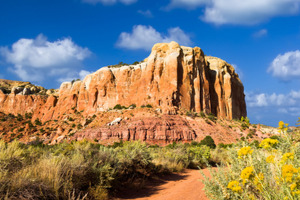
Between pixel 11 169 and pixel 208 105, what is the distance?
164 ft

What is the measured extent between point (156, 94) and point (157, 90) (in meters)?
1.08

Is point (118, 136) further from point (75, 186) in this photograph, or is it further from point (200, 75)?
point (75, 186)

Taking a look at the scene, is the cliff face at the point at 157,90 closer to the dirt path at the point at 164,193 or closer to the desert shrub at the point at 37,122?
the desert shrub at the point at 37,122

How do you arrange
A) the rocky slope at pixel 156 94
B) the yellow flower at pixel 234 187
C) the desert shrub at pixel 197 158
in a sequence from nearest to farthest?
the yellow flower at pixel 234 187 < the desert shrub at pixel 197 158 < the rocky slope at pixel 156 94

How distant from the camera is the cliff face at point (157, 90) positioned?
47.5 m

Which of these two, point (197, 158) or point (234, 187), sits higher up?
point (234, 187)

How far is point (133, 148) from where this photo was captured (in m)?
10.8

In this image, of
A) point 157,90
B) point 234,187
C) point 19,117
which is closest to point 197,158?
point 234,187

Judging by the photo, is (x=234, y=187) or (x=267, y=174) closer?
(x=234, y=187)

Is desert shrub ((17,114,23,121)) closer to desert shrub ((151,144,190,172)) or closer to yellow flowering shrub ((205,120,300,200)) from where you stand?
desert shrub ((151,144,190,172))

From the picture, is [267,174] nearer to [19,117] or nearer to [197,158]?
[197,158]

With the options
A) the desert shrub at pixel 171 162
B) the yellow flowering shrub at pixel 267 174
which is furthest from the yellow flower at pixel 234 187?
the desert shrub at pixel 171 162

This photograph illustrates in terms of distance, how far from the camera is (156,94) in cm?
4769

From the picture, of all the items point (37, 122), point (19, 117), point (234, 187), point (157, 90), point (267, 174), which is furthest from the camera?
point (19, 117)
